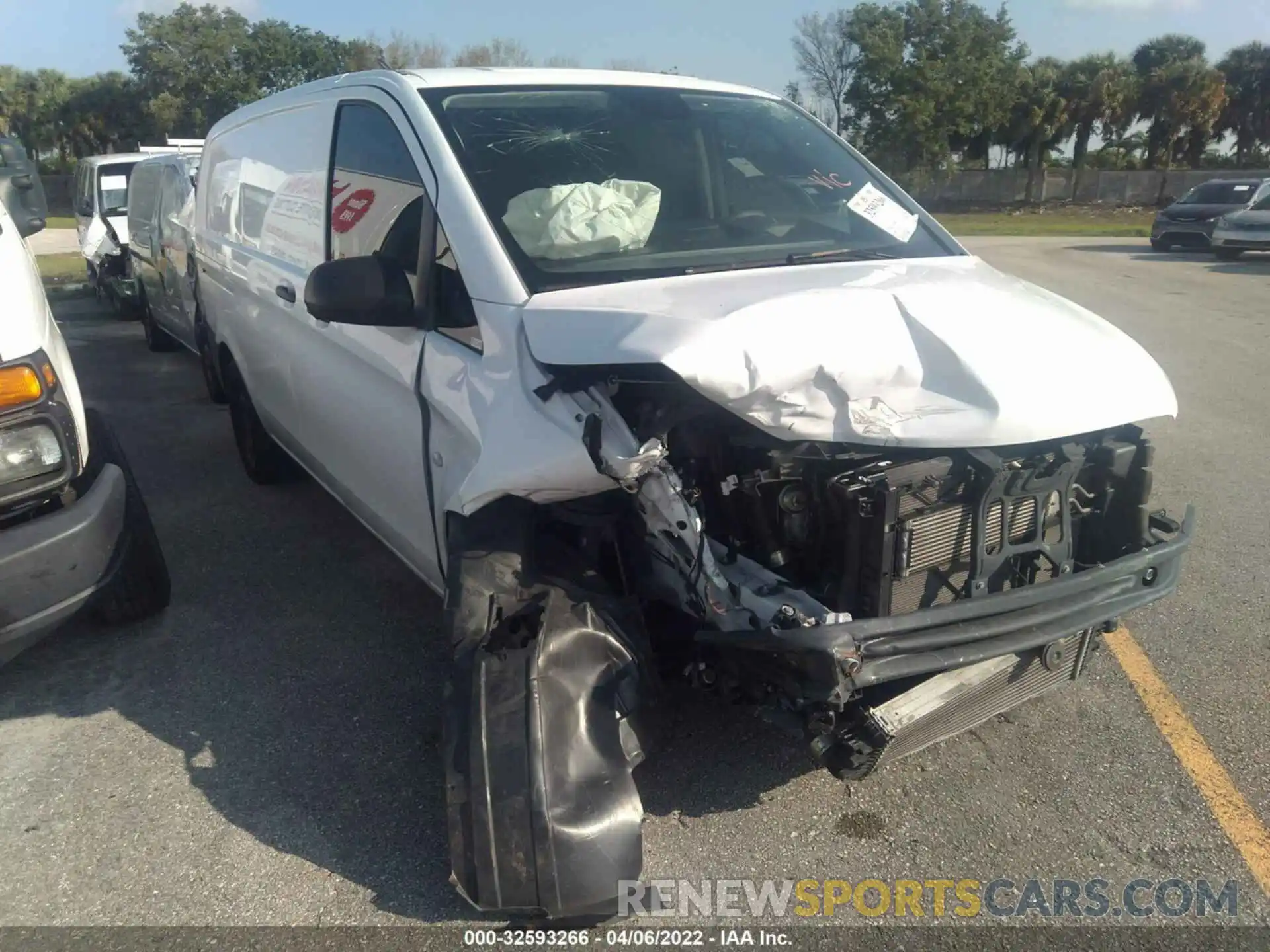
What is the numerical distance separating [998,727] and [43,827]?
9.89ft

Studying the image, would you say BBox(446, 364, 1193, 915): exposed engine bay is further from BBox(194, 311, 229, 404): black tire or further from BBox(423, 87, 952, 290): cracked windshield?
BBox(194, 311, 229, 404): black tire

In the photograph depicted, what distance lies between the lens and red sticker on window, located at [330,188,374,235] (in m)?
3.68

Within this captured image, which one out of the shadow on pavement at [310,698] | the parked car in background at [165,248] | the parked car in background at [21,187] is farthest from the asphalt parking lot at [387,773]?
the parked car in background at [165,248]

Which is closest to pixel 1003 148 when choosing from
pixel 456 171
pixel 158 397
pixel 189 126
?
pixel 189 126

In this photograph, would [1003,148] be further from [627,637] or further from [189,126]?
[627,637]

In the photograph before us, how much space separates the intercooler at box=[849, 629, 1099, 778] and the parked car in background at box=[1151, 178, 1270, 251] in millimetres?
20449

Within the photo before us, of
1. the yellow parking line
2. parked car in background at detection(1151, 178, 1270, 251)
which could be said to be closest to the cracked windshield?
the yellow parking line

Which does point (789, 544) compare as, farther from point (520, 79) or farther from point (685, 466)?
point (520, 79)

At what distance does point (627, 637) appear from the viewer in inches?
111

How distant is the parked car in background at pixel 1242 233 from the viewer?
61.3 feet

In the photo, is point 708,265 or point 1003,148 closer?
point 708,265

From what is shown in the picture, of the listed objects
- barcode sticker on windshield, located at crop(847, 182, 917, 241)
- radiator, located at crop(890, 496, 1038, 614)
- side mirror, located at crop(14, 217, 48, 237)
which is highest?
barcode sticker on windshield, located at crop(847, 182, 917, 241)

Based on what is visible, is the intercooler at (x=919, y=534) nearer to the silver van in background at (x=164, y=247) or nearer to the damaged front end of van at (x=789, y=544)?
the damaged front end of van at (x=789, y=544)

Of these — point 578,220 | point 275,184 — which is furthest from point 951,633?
point 275,184
